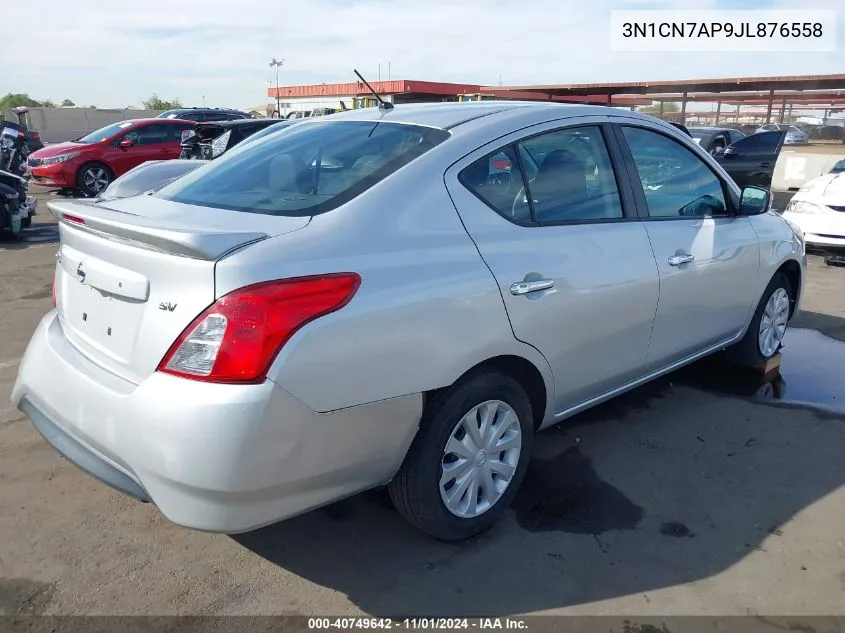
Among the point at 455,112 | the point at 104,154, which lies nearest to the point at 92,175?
the point at 104,154

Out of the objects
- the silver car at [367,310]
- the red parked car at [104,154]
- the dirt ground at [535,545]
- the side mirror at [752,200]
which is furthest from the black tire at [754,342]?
the red parked car at [104,154]

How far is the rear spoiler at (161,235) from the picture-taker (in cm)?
220

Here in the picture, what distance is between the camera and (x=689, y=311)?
3811 millimetres

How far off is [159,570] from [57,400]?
2.45 feet

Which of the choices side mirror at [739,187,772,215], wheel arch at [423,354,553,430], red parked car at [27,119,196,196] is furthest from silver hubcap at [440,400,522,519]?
red parked car at [27,119,196,196]

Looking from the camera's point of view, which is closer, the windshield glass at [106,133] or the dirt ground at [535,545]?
the dirt ground at [535,545]

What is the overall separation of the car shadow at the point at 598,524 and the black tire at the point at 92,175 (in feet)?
42.5

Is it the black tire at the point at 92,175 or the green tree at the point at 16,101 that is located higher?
the green tree at the point at 16,101

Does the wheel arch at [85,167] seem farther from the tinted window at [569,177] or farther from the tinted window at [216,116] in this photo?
the tinted window at [569,177]

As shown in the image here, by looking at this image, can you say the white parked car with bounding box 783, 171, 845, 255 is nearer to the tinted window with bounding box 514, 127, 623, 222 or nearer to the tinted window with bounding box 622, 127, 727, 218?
the tinted window with bounding box 622, 127, 727, 218

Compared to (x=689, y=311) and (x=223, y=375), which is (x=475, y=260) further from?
(x=689, y=311)

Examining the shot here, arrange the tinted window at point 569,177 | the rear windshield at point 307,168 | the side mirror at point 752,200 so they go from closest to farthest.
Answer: the rear windshield at point 307,168 < the tinted window at point 569,177 < the side mirror at point 752,200

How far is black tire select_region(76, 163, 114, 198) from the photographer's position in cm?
1410

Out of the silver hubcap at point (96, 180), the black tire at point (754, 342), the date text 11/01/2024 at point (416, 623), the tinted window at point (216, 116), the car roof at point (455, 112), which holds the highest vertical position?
the tinted window at point (216, 116)
